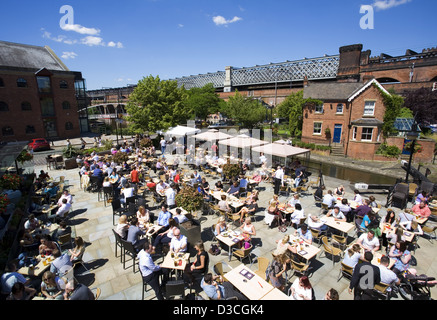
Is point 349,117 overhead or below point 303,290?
overhead

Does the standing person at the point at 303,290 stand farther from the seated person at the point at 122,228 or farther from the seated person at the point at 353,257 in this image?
the seated person at the point at 122,228

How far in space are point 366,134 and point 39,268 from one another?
1305 inches

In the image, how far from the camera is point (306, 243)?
7.15 m

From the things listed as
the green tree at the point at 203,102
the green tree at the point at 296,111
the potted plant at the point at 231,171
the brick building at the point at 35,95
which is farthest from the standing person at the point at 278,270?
the green tree at the point at 203,102

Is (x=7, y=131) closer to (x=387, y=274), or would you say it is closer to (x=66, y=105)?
(x=66, y=105)

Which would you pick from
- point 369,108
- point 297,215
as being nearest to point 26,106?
point 297,215

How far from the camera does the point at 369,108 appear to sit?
97.0 feet

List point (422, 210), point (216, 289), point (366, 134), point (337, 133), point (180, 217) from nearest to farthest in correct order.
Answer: point (216, 289) < point (180, 217) < point (422, 210) < point (366, 134) < point (337, 133)

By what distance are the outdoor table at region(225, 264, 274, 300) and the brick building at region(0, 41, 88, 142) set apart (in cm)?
3756

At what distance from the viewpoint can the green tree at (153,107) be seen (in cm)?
2586

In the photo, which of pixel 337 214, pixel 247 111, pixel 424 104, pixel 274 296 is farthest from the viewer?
pixel 247 111

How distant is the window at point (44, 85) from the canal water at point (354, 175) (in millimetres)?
36217

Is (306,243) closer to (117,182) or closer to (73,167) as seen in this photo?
(117,182)

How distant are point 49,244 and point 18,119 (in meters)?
34.0
